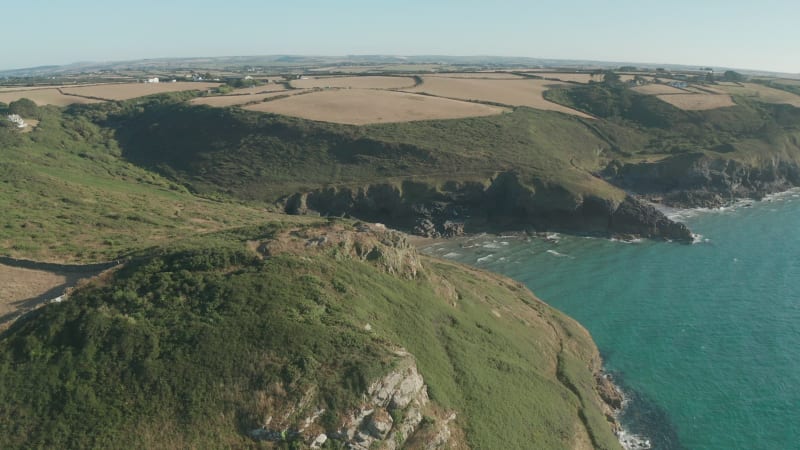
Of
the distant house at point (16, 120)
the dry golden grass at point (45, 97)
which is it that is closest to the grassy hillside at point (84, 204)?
the distant house at point (16, 120)

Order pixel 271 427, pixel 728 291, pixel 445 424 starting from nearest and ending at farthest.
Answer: pixel 271 427
pixel 445 424
pixel 728 291

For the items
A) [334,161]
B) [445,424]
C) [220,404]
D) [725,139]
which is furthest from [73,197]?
[725,139]

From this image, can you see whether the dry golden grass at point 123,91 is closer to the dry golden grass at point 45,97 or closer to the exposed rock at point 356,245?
the dry golden grass at point 45,97

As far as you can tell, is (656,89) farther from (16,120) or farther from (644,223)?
(16,120)

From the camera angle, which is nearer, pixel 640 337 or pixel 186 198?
Answer: pixel 640 337

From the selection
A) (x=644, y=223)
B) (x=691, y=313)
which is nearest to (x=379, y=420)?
(x=691, y=313)

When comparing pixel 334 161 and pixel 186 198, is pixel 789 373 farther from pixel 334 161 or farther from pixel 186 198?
pixel 186 198
